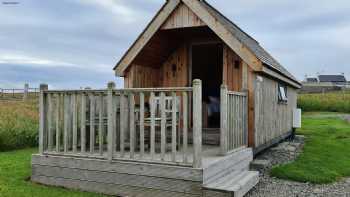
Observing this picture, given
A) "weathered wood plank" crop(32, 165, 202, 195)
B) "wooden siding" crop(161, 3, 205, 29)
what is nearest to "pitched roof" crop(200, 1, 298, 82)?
"wooden siding" crop(161, 3, 205, 29)

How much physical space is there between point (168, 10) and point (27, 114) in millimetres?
8726

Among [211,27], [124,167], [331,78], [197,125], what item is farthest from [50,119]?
[331,78]

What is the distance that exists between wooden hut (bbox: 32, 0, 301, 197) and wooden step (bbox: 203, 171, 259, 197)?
0.02m

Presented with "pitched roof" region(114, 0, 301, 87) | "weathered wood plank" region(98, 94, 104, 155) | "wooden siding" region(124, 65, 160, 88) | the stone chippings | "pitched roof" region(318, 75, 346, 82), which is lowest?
the stone chippings

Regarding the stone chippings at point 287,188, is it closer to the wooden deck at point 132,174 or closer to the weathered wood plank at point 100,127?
the wooden deck at point 132,174

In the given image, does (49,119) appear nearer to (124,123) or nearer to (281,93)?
(124,123)

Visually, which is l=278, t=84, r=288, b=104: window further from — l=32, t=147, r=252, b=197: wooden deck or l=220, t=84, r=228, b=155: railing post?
l=220, t=84, r=228, b=155: railing post

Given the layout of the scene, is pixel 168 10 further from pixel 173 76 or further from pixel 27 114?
pixel 27 114

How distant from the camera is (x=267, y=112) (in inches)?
370

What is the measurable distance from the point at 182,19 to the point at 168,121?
7.89 ft

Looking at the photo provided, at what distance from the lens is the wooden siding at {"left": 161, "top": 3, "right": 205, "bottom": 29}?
8072 mm

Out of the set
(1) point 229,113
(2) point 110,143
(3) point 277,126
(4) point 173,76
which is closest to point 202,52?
(4) point 173,76

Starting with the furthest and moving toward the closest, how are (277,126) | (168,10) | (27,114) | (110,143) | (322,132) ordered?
1. (322,132)
2. (27,114)
3. (277,126)
4. (168,10)
5. (110,143)

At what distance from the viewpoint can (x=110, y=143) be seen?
20.1 ft
